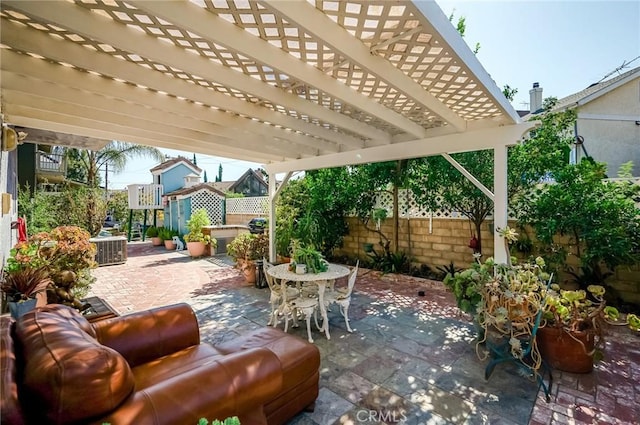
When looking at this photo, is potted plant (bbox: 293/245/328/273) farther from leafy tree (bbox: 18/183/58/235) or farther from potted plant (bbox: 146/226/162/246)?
potted plant (bbox: 146/226/162/246)

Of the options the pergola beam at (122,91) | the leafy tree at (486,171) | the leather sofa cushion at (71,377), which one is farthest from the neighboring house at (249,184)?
the leather sofa cushion at (71,377)

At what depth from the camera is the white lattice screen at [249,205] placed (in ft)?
35.6

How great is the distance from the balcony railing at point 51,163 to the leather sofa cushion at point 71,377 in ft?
31.4

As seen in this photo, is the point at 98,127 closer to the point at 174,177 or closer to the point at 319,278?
the point at 319,278

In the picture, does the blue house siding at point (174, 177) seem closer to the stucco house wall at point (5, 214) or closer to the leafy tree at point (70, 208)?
the leafy tree at point (70, 208)

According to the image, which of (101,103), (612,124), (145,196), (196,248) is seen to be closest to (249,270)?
(101,103)

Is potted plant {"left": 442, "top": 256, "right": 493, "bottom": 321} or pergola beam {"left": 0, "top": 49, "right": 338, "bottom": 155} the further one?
potted plant {"left": 442, "top": 256, "right": 493, "bottom": 321}

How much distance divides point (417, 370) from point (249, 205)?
376 inches

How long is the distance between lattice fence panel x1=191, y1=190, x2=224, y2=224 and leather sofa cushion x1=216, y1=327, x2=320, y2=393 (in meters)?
10.4

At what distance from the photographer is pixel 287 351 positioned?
2.18 meters

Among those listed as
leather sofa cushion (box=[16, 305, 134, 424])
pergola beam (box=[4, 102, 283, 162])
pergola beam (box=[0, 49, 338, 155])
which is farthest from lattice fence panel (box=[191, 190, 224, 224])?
leather sofa cushion (box=[16, 305, 134, 424])

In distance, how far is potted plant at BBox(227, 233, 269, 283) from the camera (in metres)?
5.98

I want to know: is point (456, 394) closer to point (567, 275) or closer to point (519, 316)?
point (519, 316)

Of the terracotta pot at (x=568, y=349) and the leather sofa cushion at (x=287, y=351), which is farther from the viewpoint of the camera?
the terracotta pot at (x=568, y=349)
